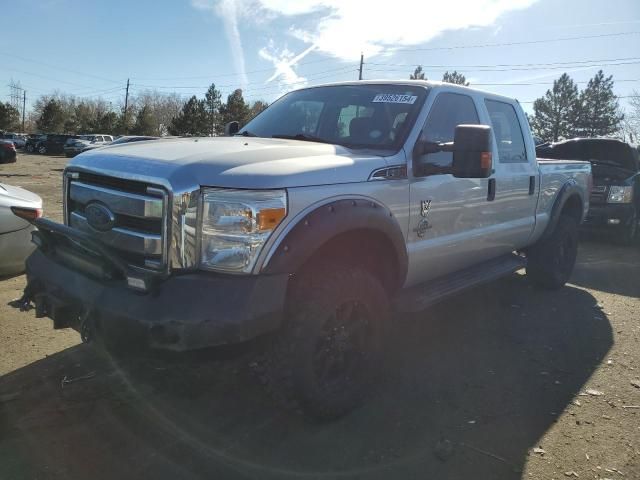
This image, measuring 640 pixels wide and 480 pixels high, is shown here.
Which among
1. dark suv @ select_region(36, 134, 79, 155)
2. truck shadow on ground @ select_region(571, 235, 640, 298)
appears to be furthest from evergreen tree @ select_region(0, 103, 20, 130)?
truck shadow on ground @ select_region(571, 235, 640, 298)

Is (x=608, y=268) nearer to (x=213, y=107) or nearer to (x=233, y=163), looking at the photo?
(x=233, y=163)

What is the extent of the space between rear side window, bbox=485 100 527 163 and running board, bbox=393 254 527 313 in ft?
3.21

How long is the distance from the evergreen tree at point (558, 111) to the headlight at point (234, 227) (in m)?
50.7

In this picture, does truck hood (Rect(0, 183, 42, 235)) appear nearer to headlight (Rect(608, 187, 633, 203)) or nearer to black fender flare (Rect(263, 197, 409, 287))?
black fender flare (Rect(263, 197, 409, 287))

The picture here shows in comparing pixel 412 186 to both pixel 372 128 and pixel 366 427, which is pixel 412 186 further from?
pixel 366 427

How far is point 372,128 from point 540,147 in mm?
7400

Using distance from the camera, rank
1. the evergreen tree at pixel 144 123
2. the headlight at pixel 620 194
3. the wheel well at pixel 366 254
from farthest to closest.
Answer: the evergreen tree at pixel 144 123, the headlight at pixel 620 194, the wheel well at pixel 366 254

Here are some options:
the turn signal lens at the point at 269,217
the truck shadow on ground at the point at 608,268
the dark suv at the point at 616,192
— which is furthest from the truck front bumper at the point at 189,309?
the dark suv at the point at 616,192

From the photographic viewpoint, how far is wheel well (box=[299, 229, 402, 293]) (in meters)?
2.99

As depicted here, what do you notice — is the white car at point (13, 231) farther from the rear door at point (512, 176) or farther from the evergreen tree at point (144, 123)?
the evergreen tree at point (144, 123)

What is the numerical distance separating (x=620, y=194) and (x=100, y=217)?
30.5ft

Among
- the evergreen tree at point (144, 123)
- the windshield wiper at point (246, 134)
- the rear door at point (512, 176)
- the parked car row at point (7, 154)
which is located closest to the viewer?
the windshield wiper at point (246, 134)

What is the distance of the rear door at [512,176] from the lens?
4.62 m

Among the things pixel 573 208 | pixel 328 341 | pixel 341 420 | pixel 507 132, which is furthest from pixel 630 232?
pixel 328 341
